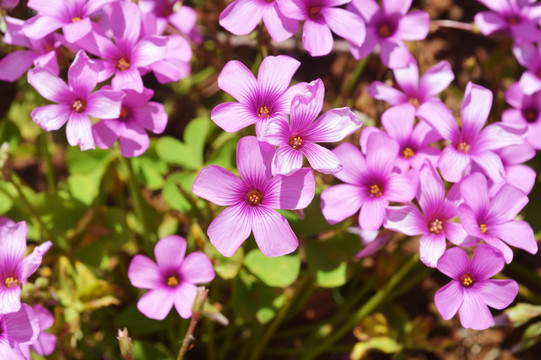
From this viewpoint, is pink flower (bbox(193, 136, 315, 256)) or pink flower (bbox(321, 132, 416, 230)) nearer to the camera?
pink flower (bbox(193, 136, 315, 256))

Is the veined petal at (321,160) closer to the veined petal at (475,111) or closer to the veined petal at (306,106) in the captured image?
the veined petal at (306,106)

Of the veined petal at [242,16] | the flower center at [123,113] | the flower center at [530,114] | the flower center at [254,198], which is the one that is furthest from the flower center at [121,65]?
the flower center at [530,114]

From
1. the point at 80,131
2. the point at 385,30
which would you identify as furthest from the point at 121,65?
the point at 385,30

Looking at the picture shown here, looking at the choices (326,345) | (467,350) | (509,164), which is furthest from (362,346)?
(509,164)

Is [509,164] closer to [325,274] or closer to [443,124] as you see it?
[443,124]

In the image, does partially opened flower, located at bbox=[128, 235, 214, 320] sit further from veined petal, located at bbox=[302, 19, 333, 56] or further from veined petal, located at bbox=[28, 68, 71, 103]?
veined petal, located at bbox=[302, 19, 333, 56]

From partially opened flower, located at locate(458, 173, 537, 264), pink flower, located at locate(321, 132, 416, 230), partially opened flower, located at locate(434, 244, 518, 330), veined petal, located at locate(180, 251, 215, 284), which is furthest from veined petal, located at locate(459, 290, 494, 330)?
veined petal, located at locate(180, 251, 215, 284)
